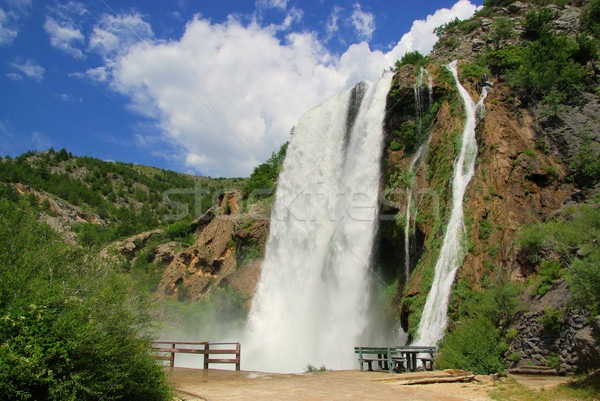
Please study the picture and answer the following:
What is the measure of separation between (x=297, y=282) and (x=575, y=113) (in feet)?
67.7

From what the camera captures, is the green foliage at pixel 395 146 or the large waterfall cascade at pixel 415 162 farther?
the green foliage at pixel 395 146

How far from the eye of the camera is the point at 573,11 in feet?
117

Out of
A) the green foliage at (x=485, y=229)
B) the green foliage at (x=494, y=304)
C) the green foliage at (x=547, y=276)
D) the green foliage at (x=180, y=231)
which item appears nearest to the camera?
the green foliage at (x=547, y=276)

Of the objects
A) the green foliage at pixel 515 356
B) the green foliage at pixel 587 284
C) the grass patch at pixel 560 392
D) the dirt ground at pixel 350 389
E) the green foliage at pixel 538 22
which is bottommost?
the dirt ground at pixel 350 389

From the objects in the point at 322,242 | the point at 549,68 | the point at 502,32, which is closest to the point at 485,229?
the point at 549,68

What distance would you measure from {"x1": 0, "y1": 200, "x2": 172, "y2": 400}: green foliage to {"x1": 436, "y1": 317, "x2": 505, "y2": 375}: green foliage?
9272 millimetres

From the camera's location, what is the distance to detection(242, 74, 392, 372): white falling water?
82.9 ft

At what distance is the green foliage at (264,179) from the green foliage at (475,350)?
3184 centimetres

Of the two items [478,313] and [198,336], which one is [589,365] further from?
[198,336]

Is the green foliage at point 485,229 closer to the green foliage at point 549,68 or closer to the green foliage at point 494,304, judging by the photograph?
the green foliage at point 494,304

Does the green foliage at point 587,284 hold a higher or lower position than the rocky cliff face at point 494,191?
lower

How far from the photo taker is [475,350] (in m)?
12.7

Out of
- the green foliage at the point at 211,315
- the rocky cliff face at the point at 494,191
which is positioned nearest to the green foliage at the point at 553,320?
the rocky cliff face at the point at 494,191

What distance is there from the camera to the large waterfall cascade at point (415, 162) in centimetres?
2334
